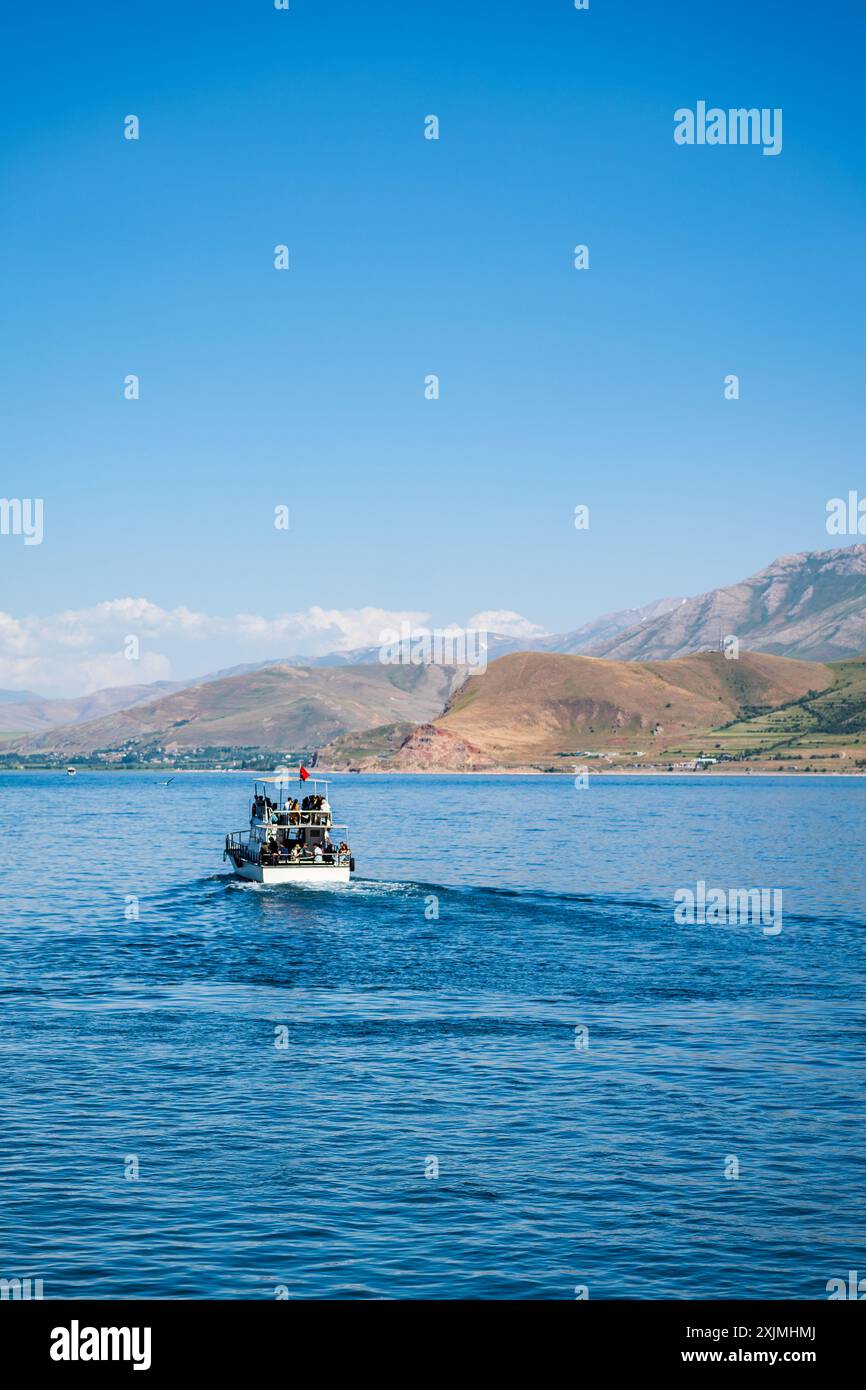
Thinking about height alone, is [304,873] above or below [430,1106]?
above

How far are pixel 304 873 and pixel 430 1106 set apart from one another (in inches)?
2356

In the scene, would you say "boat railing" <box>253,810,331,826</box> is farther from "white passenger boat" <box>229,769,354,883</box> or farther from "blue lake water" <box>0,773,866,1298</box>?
"blue lake water" <box>0,773,866,1298</box>

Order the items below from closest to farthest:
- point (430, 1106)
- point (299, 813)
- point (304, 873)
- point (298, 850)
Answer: point (430, 1106)
point (304, 873)
point (298, 850)
point (299, 813)

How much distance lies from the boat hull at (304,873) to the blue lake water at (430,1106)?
15.7 meters

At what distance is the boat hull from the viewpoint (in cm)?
9238

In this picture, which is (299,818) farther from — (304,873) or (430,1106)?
(430,1106)

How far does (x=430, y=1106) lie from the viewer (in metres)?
34.2

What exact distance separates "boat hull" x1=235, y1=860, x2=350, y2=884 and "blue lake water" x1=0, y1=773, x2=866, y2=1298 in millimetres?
15703

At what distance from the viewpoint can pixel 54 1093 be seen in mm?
35406

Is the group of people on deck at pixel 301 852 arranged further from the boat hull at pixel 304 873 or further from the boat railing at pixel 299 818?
the boat railing at pixel 299 818
